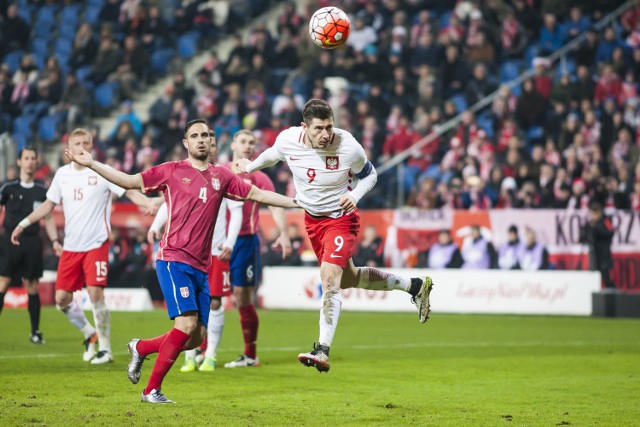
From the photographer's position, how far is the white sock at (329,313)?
9.35 metres

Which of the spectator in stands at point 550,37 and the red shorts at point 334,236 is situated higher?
the spectator in stands at point 550,37

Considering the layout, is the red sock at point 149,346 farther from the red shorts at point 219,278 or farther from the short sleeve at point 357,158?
the red shorts at point 219,278

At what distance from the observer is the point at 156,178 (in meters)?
8.87

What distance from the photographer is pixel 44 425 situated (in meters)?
7.64

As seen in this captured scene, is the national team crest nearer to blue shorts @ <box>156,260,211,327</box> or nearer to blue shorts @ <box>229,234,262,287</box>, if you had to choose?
blue shorts @ <box>156,260,211,327</box>

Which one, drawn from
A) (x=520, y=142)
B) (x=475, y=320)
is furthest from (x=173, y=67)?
(x=475, y=320)

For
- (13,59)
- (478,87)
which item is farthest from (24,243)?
(13,59)

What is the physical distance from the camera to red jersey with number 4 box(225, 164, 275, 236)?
480 inches

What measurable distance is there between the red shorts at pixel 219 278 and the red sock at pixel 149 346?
2.83 meters

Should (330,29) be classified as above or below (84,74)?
below

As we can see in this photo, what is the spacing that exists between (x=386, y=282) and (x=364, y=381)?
3.41ft

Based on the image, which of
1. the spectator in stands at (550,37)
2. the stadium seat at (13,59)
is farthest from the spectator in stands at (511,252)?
the stadium seat at (13,59)

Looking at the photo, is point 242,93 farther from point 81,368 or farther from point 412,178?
point 81,368

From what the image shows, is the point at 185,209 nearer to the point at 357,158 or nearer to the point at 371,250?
the point at 357,158
